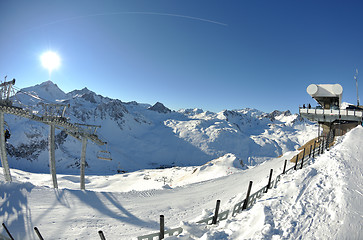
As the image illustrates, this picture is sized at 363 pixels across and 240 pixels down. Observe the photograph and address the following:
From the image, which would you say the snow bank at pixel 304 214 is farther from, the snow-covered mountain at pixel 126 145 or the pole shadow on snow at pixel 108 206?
the snow-covered mountain at pixel 126 145

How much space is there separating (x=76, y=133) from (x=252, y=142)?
165137mm

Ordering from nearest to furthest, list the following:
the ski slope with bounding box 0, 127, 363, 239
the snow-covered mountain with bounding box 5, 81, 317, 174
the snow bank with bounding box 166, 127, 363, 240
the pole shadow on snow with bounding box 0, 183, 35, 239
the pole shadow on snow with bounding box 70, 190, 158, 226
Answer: the snow bank with bounding box 166, 127, 363, 240, the ski slope with bounding box 0, 127, 363, 239, the pole shadow on snow with bounding box 0, 183, 35, 239, the pole shadow on snow with bounding box 70, 190, 158, 226, the snow-covered mountain with bounding box 5, 81, 317, 174

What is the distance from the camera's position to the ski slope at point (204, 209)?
21.7 feet

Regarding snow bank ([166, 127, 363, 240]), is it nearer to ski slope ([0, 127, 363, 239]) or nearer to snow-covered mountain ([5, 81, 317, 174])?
ski slope ([0, 127, 363, 239])

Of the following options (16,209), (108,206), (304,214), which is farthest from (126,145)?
(304,214)

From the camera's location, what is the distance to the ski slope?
21.7ft

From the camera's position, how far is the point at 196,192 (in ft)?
59.6

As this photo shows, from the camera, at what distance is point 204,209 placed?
9.91 meters

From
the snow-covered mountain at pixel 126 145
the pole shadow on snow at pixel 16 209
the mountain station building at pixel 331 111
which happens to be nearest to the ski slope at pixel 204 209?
the pole shadow on snow at pixel 16 209

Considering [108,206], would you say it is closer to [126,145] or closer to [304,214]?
[304,214]

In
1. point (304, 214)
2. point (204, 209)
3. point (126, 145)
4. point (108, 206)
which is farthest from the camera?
point (126, 145)

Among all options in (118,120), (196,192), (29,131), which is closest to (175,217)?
(196,192)

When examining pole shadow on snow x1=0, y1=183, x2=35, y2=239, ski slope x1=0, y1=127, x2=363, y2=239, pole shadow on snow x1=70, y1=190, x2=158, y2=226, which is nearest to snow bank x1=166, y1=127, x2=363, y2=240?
ski slope x1=0, y1=127, x2=363, y2=239

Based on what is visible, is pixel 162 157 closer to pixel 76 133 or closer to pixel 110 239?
pixel 76 133
